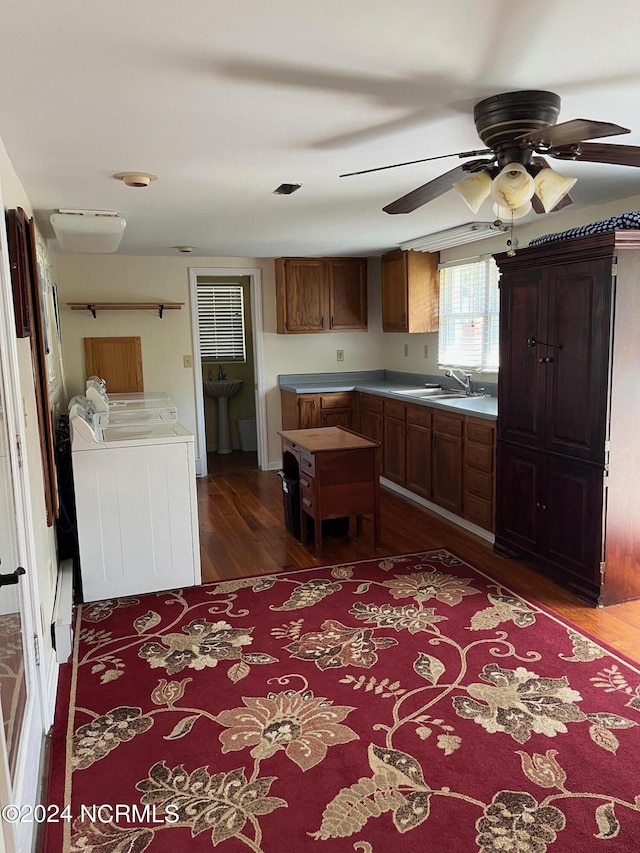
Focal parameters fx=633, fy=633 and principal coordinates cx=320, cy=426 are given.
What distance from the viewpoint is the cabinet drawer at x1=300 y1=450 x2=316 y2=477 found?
406cm

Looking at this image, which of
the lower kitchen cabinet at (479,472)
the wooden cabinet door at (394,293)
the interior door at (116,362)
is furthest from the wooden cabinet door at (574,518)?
the interior door at (116,362)

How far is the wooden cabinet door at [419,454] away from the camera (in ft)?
16.7

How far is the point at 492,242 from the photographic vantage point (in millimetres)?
5129

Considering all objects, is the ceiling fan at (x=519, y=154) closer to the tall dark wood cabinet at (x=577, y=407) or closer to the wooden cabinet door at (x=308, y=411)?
the tall dark wood cabinet at (x=577, y=407)

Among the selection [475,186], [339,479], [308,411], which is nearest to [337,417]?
[308,411]

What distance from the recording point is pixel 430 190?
7.99 feet

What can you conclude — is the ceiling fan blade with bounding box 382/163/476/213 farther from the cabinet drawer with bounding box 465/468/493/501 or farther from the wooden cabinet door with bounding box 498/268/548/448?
the cabinet drawer with bounding box 465/468/493/501

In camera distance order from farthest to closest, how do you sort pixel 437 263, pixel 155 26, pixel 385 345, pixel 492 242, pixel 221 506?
pixel 385 345
pixel 437 263
pixel 221 506
pixel 492 242
pixel 155 26

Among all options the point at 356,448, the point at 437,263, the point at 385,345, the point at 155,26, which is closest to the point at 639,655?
the point at 356,448

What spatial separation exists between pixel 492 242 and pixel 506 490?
7.26 ft

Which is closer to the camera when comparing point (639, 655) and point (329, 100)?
point (329, 100)

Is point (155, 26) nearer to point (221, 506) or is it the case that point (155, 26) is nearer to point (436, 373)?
point (221, 506)

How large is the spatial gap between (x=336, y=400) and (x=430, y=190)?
407cm

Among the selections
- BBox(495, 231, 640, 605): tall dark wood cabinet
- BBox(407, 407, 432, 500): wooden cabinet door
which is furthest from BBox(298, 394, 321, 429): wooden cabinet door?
BBox(495, 231, 640, 605): tall dark wood cabinet
